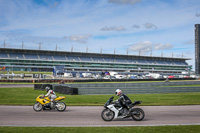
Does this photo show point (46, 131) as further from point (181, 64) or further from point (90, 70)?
point (181, 64)

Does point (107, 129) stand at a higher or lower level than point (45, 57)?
lower

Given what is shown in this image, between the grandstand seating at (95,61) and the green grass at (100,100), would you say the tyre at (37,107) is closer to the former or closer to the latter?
the green grass at (100,100)

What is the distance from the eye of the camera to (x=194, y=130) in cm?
895

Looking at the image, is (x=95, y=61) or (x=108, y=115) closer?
(x=108, y=115)

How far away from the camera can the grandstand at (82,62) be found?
114438 millimetres

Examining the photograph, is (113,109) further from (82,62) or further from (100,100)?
(82,62)

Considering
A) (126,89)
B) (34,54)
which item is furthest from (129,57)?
(126,89)

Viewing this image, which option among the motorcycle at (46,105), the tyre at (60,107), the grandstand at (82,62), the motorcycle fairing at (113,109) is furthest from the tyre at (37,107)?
the grandstand at (82,62)

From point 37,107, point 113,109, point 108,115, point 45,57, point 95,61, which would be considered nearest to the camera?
point 113,109

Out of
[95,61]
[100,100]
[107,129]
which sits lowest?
[100,100]

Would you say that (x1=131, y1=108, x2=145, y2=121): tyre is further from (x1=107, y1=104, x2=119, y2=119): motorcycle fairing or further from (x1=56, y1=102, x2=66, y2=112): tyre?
(x1=56, y1=102, x2=66, y2=112): tyre

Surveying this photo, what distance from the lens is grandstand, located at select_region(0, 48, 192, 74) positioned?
114438 millimetres

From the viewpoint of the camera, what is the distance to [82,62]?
128 m

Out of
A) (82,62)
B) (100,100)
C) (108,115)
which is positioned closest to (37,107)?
(108,115)
